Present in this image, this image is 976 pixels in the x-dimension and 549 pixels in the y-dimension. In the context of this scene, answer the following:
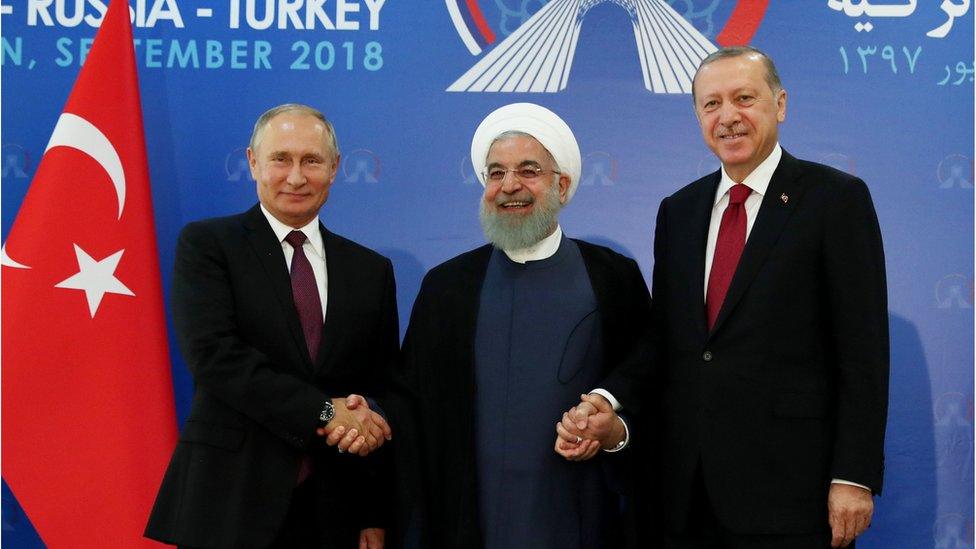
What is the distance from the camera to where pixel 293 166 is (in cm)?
297

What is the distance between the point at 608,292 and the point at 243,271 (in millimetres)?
1068

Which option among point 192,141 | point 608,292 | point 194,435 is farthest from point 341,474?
point 192,141

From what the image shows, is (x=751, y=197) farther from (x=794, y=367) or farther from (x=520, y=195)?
(x=520, y=195)

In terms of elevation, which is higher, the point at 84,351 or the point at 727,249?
the point at 727,249

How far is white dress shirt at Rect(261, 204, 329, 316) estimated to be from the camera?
2.97 m

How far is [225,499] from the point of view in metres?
2.74

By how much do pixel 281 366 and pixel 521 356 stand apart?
68 cm

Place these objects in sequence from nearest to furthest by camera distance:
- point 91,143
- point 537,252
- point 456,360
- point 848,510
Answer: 1. point 848,510
2. point 456,360
3. point 537,252
4. point 91,143

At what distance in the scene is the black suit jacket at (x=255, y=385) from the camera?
2.71 meters

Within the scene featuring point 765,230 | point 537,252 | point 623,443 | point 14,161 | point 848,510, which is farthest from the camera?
point 14,161

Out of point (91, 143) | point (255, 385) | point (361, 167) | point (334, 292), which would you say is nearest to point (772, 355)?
point (334, 292)

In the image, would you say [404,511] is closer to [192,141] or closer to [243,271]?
[243,271]

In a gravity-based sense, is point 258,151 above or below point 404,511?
above

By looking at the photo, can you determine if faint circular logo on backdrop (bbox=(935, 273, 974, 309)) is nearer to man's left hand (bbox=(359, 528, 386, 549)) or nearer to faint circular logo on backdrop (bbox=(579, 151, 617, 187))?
faint circular logo on backdrop (bbox=(579, 151, 617, 187))
